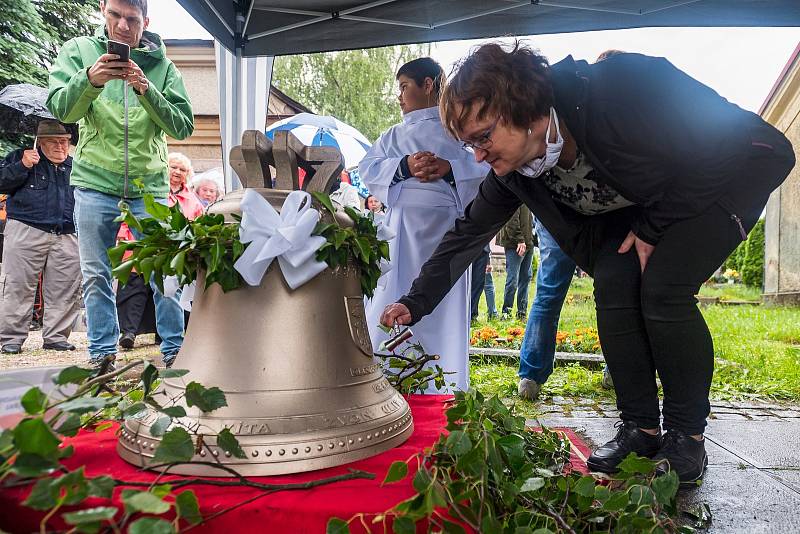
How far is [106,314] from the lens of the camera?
3.30 meters

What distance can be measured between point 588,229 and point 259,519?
5.32ft

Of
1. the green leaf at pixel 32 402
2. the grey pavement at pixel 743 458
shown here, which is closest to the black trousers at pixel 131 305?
the grey pavement at pixel 743 458

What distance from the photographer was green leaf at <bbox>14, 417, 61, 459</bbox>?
0.69 meters

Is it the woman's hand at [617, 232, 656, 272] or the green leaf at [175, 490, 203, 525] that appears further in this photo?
the woman's hand at [617, 232, 656, 272]

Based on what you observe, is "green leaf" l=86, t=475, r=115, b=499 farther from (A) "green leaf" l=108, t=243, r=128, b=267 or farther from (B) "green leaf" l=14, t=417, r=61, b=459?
(A) "green leaf" l=108, t=243, r=128, b=267

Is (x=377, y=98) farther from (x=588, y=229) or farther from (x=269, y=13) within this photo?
(x=588, y=229)

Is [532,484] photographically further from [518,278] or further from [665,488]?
[518,278]

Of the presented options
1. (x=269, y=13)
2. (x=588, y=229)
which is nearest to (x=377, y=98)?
(x=269, y=13)

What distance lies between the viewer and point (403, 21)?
4.38m

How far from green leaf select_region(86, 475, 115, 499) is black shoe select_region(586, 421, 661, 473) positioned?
4.88ft

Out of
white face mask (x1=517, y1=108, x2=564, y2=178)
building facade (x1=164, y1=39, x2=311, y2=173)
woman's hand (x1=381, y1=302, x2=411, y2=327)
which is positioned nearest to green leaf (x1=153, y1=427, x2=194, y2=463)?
woman's hand (x1=381, y1=302, x2=411, y2=327)

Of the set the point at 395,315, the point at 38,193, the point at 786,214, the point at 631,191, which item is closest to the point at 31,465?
the point at 395,315

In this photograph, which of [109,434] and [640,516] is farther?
[109,434]

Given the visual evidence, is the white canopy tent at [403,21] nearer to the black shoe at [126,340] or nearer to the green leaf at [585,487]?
the black shoe at [126,340]
